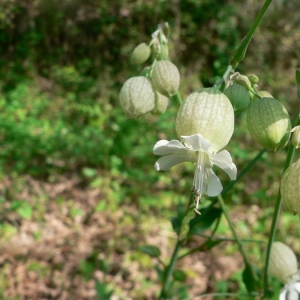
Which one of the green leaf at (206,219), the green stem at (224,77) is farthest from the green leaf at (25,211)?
the green stem at (224,77)

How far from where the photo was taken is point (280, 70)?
5441mm

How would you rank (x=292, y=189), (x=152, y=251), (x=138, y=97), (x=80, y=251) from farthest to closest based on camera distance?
1. (x=80, y=251)
2. (x=152, y=251)
3. (x=138, y=97)
4. (x=292, y=189)

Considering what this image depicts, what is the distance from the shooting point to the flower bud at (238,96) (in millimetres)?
820

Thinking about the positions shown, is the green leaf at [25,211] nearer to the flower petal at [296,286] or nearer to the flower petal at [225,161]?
the flower petal at [296,286]

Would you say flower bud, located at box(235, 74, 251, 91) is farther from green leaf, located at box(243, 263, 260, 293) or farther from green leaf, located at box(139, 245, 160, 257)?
green leaf, located at box(139, 245, 160, 257)

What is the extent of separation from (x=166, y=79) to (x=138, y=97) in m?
0.09

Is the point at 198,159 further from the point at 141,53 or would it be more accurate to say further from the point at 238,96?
the point at 141,53

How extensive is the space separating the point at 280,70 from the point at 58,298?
13.9 feet

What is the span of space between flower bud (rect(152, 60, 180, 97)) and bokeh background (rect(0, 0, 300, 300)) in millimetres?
339

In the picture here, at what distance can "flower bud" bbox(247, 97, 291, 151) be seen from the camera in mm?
766

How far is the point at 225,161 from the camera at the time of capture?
75 centimetres

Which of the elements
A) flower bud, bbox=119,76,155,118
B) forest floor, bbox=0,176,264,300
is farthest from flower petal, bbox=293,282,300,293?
forest floor, bbox=0,176,264,300

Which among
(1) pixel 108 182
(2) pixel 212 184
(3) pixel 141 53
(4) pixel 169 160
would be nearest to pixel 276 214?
(2) pixel 212 184

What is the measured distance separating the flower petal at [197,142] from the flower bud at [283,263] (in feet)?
1.74
